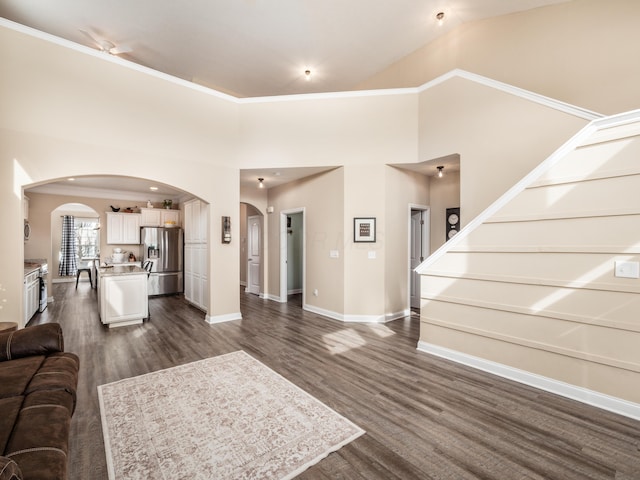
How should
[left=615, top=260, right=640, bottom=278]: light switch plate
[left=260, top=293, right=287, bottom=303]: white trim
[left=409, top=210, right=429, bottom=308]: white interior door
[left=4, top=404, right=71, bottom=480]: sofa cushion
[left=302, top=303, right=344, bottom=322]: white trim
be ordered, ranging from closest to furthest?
[left=4, top=404, right=71, bottom=480]: sofa cushion < [left=615, top=260, right=640, bottom=278]: light switch plate < [left=302, top=303, right=344, bottom=322]: white trim < [left=409, top=210, right=429, bottom=308]: white interior door < [left=260, top=293, right=287, bottom=303]: white trim

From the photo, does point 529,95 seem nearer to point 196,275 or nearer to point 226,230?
point 226,230

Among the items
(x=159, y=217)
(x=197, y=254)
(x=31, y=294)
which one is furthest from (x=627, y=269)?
(x=159, y=217)

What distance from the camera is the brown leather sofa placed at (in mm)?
1160

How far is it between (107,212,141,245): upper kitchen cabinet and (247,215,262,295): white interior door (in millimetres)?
3099

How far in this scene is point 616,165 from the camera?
244 cm

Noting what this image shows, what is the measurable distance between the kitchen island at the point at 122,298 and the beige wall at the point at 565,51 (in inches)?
268

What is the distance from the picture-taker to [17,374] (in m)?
1.87

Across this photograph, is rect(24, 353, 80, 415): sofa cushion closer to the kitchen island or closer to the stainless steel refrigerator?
the kitchen island

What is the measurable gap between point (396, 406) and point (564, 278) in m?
1.94

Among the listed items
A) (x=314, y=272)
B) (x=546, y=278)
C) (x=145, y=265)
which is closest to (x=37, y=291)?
(x=145, y=265)

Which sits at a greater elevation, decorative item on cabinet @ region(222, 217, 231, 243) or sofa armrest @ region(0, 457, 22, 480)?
decorative item on cabinet @ region(222, 217, 231, 243)

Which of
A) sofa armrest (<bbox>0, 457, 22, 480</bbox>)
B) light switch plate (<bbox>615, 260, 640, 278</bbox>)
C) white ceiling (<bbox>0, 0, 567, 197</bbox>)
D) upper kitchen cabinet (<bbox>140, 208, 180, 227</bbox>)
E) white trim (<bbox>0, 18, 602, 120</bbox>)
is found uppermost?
white ceiling (<bbox>0, 0, 567, 197</bbox>)

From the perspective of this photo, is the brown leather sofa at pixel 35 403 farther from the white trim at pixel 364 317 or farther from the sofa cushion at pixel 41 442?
the white trim at pixel 364 317

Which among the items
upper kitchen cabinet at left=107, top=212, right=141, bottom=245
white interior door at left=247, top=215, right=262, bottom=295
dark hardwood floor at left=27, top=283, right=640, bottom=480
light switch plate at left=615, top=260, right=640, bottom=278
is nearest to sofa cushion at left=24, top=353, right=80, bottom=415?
dark hardwood floor at left=27, top=283, right=640, bottom=480
